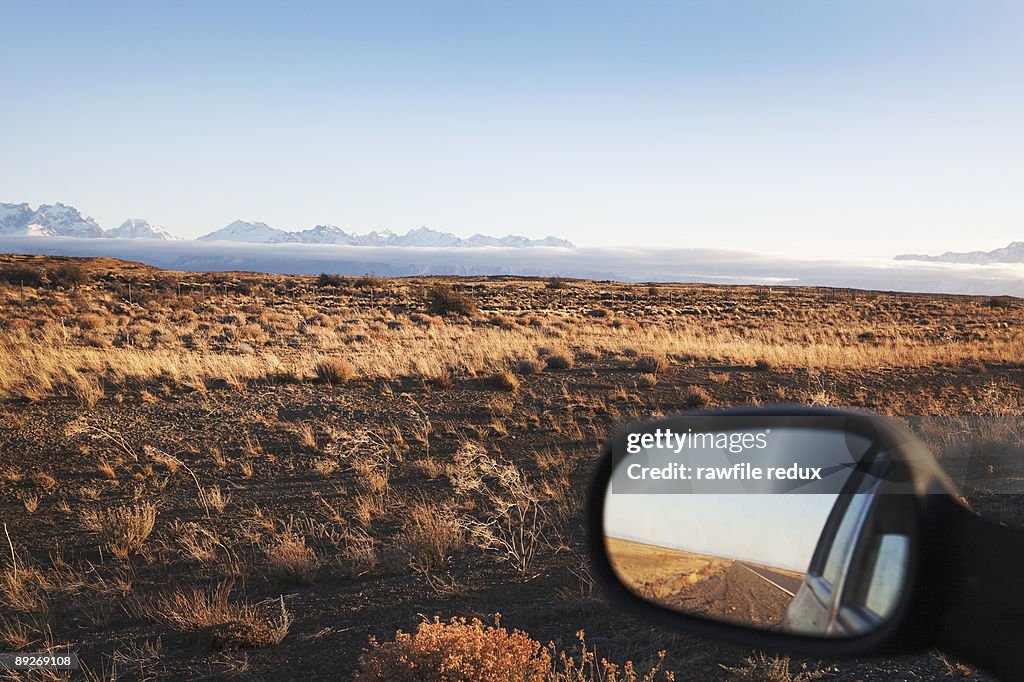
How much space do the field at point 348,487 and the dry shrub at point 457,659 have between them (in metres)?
0.02

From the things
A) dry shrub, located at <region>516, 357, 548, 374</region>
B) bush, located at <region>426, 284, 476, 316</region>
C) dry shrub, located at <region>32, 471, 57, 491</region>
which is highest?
bush, located at <region>426, 284, 476, 316</region>

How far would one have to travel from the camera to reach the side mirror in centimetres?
145

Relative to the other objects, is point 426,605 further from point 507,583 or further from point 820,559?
point 820,559

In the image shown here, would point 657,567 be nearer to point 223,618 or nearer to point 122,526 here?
point 223,618

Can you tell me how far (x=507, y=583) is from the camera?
4.86m

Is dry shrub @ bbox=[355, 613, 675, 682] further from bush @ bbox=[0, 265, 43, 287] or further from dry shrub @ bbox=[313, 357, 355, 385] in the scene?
bush @ bbox=[0, 265, 43, 287]

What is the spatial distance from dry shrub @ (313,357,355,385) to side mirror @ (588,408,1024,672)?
10.8 metres

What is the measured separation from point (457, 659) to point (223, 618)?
6.16ft

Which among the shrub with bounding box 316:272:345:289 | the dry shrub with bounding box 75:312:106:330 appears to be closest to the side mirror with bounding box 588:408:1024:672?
the dry shrub with bounding box 75:312:106:330

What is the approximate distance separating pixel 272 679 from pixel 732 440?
285 cm

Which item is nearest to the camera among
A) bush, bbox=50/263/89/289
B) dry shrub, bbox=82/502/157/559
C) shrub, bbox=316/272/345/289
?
dry shrub, bbox=82/502/157/559

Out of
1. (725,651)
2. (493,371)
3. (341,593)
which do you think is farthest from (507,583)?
(493,371)

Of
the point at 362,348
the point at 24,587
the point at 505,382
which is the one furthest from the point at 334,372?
the point at 24,587

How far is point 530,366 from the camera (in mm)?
15000
